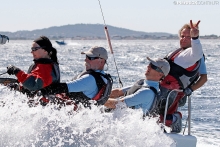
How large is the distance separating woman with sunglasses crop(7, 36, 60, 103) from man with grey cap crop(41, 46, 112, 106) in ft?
0.39

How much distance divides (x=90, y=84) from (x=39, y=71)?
46 cm

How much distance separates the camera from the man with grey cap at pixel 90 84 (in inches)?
161

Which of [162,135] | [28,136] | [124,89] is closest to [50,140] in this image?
[28,136]

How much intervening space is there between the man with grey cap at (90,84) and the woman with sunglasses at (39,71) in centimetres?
12

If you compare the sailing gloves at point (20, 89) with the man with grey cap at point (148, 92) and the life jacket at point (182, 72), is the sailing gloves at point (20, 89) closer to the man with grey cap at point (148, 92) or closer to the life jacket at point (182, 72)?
the man with grey cap at point (148, 92)

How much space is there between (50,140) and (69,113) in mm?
303

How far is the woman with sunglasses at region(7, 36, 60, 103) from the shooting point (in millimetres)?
4051

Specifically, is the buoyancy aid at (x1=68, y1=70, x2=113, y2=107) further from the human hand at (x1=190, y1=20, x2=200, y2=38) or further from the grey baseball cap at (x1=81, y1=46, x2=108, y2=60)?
the human hand at (x1=190, y1=20, x2=200, y2=38)

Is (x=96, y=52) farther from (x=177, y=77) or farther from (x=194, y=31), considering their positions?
(x=177, y=77)

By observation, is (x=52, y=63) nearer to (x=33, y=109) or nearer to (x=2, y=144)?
(x=33, y=109)

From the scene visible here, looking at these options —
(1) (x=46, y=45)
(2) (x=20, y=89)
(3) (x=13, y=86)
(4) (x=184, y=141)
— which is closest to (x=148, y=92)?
(4) (x=184, y=141)

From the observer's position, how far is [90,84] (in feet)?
13.6

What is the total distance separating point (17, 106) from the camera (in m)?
4.23

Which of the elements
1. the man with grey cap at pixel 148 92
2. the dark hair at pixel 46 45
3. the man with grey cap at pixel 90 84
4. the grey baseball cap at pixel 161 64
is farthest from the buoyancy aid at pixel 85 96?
the grey baseball cap at pixel 161 64
